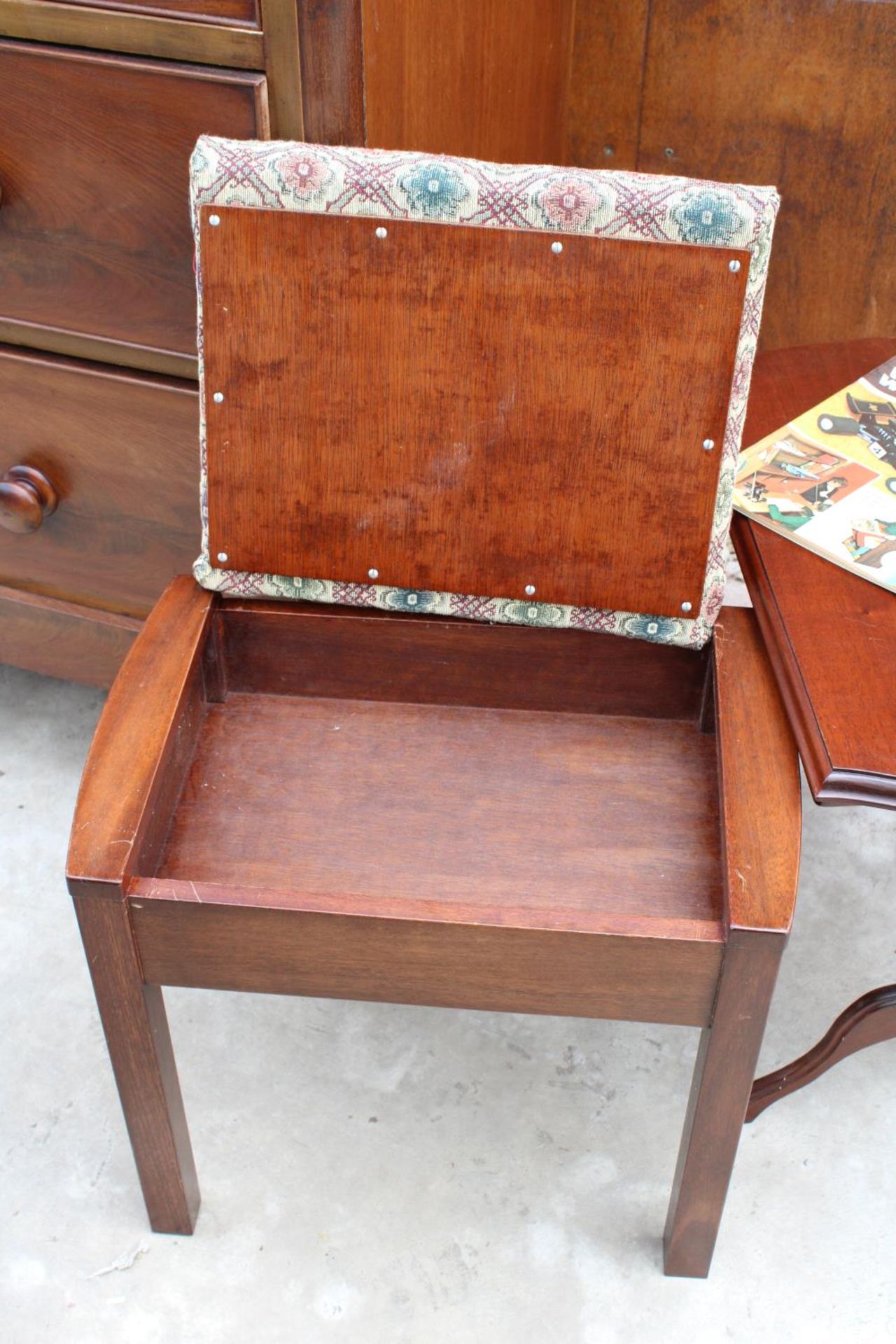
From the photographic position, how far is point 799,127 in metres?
1.64

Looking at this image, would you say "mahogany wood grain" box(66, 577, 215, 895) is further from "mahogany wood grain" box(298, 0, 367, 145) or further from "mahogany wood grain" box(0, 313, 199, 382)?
"mahogany wood grain" box(298, 0, 367, 145)

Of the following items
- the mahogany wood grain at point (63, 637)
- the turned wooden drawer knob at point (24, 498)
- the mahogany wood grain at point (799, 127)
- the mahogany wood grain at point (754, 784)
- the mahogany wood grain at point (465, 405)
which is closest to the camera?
the mahogany wood grain at point (754, 784)

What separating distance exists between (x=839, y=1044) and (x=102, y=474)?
92 cm

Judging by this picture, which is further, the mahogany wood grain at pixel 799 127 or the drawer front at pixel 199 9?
the mahogany wood grain at pixel 799 127

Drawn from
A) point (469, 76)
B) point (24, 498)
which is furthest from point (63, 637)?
point (469, 76)

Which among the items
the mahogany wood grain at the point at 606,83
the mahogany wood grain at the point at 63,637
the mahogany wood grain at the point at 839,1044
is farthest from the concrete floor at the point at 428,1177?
the mahogany wood grain at the point at 606,83

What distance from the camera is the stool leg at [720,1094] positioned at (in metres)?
0.86

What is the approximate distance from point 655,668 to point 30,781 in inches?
33.4

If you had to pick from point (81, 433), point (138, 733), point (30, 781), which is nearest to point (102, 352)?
point (81, 433)

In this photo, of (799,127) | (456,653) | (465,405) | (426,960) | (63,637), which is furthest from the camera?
(799,127)

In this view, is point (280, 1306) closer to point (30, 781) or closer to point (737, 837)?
point (737, 837)

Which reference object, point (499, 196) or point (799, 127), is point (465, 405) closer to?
point (499, 196)

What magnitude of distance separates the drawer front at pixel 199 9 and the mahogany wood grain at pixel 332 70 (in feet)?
0.14

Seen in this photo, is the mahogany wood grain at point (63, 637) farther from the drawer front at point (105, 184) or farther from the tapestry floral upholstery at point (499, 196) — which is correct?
the tapestry floral upholstery at point (499, 196)
